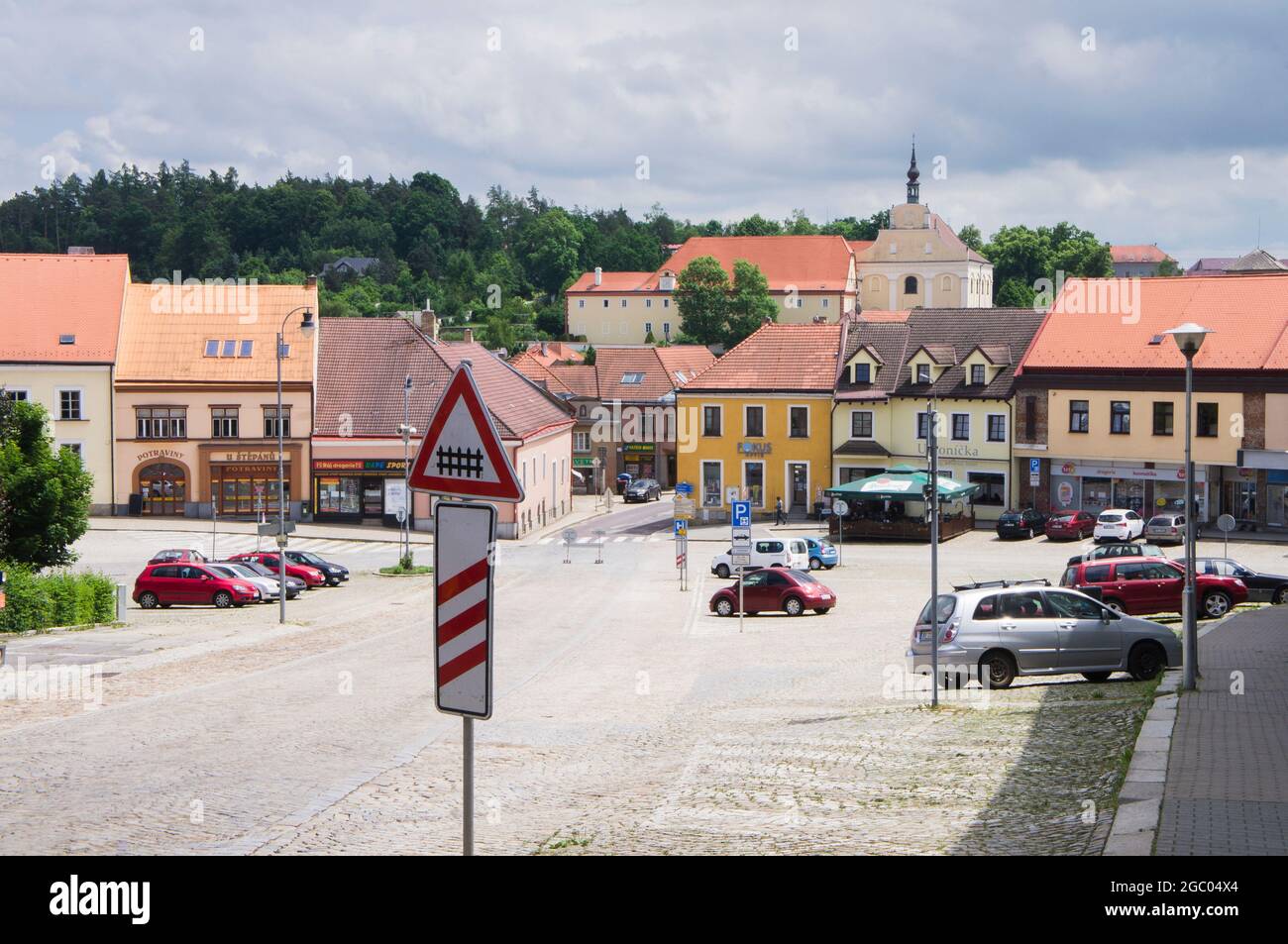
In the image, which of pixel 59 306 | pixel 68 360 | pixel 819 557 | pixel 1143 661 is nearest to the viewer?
pixel 1143 661

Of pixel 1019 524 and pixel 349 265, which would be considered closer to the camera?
pixel 1019 524

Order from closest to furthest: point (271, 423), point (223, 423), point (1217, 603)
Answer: point (1217, 603)
point (223, 423)
point (271, 423)

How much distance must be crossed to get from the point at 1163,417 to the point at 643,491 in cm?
3270

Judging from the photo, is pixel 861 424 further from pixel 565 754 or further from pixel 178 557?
pixel 565 754

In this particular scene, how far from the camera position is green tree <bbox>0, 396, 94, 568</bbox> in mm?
38594

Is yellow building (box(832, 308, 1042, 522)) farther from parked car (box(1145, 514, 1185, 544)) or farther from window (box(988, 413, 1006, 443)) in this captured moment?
parked car (box(1145, 514, 1185, 544))

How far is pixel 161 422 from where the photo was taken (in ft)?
214

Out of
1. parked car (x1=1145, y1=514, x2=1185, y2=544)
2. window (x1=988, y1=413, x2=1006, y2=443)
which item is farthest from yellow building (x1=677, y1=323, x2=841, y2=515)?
parked car (x1=1145, y1=514, x2=1185, y2=544)

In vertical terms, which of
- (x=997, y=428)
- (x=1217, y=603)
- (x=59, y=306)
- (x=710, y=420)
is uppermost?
(x=59, y=306)

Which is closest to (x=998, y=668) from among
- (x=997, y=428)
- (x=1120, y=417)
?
(x=1120, y=417)

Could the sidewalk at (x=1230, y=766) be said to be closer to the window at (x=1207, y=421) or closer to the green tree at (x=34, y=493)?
the green tree at (x=34, y=493)

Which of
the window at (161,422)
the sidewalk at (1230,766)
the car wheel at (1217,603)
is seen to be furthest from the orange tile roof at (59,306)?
the sidewalk at (1230,766)

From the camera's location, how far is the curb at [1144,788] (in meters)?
10.0

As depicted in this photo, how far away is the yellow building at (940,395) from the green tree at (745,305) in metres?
55.4
